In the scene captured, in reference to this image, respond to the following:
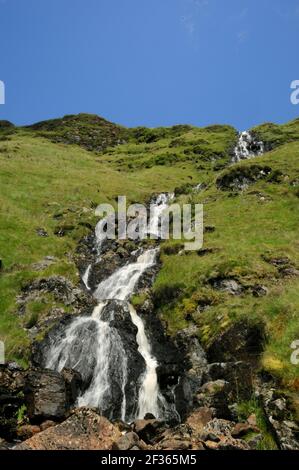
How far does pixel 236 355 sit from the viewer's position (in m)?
24.3

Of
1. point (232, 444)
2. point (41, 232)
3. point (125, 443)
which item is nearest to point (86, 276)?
point (41, 232)

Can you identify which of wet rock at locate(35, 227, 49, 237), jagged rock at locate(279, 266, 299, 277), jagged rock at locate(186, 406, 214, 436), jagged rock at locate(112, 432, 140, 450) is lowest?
jagged rock at locate(186, 406, 214, 436)

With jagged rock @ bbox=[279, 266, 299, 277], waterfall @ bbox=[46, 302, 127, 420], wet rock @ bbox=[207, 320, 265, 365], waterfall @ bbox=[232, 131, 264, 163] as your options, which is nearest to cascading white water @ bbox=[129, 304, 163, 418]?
waterfall @ bbox=[46, 302, 127, 420]

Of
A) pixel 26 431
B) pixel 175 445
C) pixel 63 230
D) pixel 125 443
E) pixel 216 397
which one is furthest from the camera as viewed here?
pixel 63 230

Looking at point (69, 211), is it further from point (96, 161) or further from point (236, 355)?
point (96, 161)

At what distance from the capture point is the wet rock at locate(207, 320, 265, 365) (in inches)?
924

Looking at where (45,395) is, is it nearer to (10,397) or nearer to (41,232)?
(10,397)

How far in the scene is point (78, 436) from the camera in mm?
15742

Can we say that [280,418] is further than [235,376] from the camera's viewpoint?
No

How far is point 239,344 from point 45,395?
10.7 meters

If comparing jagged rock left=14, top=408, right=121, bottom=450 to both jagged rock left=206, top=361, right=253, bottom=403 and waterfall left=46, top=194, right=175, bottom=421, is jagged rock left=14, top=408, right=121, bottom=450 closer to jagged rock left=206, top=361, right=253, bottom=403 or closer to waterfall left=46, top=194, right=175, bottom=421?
jagged rock left=206, top=361, right=253, bottom=403

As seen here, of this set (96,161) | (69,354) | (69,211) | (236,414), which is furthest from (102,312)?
(96,161)

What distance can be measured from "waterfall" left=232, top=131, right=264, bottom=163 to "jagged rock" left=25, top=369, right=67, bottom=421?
76.0m

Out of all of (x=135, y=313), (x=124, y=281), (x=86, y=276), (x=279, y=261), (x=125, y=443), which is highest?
(x=279, y=261)
